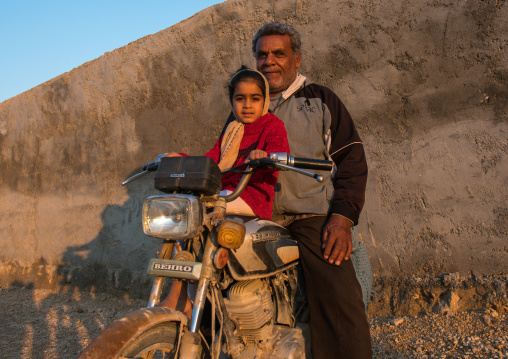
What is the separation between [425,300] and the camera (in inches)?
109

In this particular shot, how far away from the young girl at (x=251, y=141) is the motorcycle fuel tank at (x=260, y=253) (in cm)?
10

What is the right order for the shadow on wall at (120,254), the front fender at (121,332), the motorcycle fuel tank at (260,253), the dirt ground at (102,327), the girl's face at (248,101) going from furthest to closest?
the shadow on wall at (120,254) < the dirt ground at (102,327) < the girl's face at (248,101) < the motorcycle fuel tank at (260,253) < the front fender at (121,332)

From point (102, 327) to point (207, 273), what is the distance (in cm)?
262

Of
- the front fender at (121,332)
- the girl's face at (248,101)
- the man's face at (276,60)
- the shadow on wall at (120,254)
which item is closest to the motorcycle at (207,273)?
the front fender at (121,332)

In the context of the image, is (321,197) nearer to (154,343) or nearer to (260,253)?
(260,253)

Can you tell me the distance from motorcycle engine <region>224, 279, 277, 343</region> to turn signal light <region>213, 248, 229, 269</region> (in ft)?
0.68

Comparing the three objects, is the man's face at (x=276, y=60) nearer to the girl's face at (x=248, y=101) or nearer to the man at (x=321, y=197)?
the man at (x=321, y=197)

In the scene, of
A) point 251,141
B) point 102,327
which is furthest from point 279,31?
point 102,327

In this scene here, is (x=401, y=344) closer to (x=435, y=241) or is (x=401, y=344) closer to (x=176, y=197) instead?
(x=435, y=241)

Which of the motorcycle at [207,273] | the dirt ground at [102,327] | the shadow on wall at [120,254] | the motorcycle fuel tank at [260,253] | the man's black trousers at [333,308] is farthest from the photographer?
the shadow on wall at [120,254]

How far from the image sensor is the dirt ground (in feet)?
7.80

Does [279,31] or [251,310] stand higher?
[279,31]

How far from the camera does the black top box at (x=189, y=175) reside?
4.67 ft

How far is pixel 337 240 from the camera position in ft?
6.35
